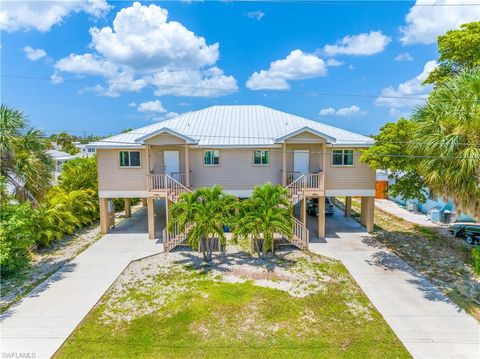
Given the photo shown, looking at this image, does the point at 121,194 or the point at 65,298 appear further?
the point at 121,194

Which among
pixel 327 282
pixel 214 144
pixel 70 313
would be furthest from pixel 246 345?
pixel 214 144

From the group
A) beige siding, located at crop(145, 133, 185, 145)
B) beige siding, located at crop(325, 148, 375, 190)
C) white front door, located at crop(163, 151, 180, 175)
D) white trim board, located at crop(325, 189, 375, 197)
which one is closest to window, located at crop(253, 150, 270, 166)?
beige siding, located at crop(325, 148, 375, 190)

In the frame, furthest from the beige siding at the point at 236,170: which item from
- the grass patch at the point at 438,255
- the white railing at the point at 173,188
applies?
the grass patch at the point at 438,255

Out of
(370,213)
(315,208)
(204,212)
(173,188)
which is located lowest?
(315,208)

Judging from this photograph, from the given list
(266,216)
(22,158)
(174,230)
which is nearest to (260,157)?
(266,216)

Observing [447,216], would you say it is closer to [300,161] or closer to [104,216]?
[300,161]

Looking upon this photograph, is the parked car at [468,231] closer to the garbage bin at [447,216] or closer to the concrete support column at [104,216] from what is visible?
the garbage bin at [447,216]

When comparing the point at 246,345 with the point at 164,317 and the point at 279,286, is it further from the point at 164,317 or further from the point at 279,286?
the point at 279,286

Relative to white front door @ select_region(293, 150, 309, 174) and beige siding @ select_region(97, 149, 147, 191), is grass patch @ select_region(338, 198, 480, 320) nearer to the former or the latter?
white front door @ select_region(293, 150, 309, 174)
